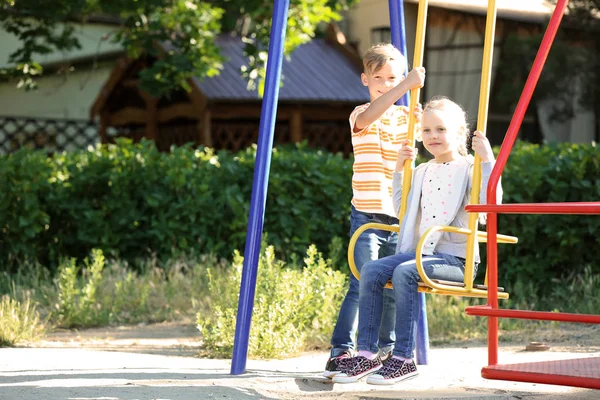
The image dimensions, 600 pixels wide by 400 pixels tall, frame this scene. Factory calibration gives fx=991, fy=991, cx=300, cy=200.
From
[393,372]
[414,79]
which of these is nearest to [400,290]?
[393,372]

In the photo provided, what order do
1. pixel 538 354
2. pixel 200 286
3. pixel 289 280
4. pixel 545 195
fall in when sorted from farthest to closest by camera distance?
pixel 545 195 → pixel 200 286 → pixel 289 280 → pixel 538 354

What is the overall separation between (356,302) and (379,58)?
3.57 feet

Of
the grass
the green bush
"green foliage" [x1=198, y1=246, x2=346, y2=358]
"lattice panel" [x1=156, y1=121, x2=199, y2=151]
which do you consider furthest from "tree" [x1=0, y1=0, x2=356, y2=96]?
"lattice panel" [x1=156, y1=121, x2=199, y2=151]

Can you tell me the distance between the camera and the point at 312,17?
878 cm

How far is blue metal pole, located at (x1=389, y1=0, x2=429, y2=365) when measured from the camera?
4789 millimetres

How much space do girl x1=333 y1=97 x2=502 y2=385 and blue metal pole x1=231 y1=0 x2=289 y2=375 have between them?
0.50m

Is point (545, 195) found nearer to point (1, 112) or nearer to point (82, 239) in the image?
point (82, 239)

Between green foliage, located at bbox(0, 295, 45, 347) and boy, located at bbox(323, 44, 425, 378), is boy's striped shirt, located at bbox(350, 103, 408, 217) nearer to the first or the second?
boy, located at bbox(323, 44, 425, 378)

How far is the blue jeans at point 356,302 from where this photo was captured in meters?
4.35

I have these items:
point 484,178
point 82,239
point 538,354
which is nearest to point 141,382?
point 484,178

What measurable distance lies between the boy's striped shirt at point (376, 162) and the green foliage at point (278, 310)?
3.83 ft

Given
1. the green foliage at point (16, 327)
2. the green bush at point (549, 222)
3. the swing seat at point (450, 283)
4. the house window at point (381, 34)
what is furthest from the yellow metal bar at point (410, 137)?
the house window at point (381, 34)

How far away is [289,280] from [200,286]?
1565 millimetres

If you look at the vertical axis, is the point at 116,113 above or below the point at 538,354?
above
